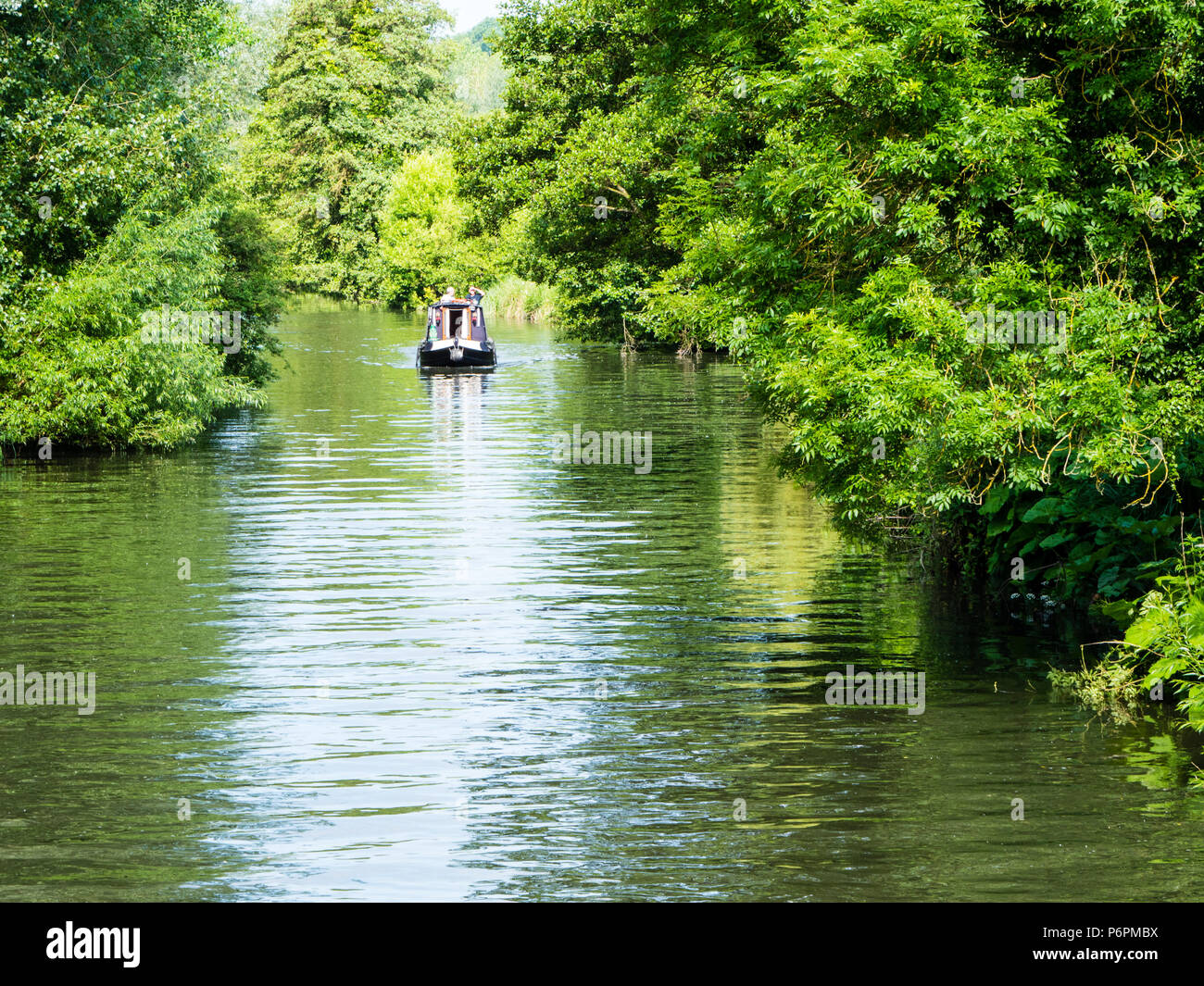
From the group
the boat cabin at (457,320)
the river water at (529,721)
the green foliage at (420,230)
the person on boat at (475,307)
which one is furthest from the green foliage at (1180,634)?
the green foliage at (420,230)

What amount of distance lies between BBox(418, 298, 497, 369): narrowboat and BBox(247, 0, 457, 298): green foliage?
165ft

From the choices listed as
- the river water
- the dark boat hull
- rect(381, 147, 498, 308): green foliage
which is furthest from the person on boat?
rect(381, 147, 498, 308): green foliage

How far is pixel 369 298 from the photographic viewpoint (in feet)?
337

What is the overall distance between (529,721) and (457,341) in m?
36.7

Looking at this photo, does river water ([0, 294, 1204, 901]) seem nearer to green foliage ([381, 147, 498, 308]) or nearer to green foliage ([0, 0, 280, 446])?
green foliage ([0, 0, 280, 446])

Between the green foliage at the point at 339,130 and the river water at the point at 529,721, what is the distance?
79.3 m

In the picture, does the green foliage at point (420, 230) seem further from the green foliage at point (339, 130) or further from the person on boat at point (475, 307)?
the person on boat at point (475, 307)

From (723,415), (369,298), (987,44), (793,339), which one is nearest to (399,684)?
(793,339)

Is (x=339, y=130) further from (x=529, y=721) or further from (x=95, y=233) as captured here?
(x=529, y=721)

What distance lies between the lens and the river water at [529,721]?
28.3 feet

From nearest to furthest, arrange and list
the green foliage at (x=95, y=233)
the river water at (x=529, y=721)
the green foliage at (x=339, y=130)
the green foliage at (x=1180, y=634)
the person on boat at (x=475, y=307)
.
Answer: the river water at (x=529, y=721) → the green foliage at (x=1180, y=634) → the green foliage at (x=95, y=233) → the person on boat at (x=475, y=307) → the green foliage at (x=339, y=130)

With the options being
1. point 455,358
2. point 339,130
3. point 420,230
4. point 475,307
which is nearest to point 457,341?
point 455,358

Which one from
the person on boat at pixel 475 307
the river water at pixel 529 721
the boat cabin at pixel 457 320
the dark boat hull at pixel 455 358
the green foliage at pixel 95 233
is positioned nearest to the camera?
the river water at pixel 529 721

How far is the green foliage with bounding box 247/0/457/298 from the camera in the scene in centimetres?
9975
